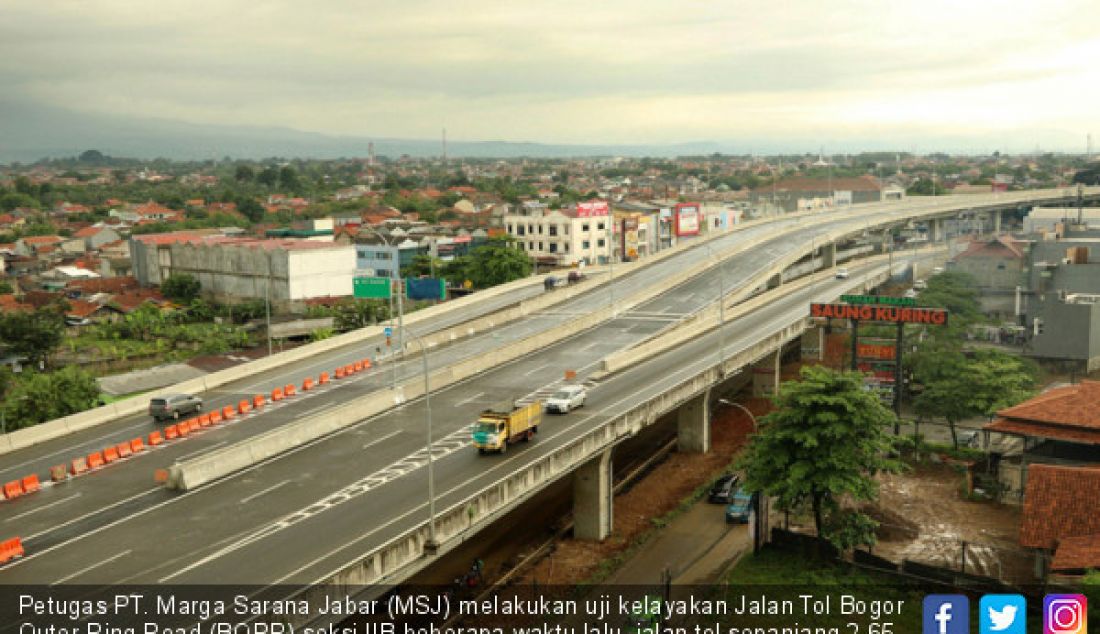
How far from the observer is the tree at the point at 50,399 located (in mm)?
62281

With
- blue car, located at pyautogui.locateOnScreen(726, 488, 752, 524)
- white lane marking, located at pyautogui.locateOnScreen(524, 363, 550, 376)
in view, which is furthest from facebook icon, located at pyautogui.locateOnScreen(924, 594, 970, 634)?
white lane marking, located at pyautogui.locateOnScreen(524, 363, 550, 376)

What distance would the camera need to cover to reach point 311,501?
3647 centimetres

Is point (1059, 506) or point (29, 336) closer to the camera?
point (1059, 506)

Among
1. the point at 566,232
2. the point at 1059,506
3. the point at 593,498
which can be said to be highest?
the point at 566,232

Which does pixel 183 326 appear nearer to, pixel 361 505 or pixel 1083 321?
pixel 361 505

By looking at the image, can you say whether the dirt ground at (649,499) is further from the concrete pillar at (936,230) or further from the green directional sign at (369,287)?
the concrete pillar at (936,230)

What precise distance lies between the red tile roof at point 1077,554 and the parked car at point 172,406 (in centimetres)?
4290

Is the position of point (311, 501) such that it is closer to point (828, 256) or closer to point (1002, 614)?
point (1002, 614)

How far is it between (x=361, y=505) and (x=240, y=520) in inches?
178

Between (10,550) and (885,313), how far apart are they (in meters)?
53.5

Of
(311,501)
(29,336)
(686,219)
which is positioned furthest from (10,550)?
(686,219)

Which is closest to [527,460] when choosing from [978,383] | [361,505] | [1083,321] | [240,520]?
[361,505]

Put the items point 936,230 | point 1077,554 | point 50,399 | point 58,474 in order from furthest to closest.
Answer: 1. point 936,230
2. point 50,399
3. point 58,474
4. point 1077,554

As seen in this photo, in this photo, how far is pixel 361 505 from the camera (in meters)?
35.9
